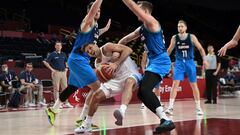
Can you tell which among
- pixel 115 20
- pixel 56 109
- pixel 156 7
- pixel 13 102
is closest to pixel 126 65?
pixel 56 109

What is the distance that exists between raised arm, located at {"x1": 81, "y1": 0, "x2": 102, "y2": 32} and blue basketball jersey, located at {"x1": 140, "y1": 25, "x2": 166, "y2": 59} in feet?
2.12

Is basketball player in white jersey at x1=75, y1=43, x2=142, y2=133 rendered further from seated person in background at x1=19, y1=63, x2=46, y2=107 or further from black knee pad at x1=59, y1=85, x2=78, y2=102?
seated person in background at x1=19, y1=63, x2=46, y2=107

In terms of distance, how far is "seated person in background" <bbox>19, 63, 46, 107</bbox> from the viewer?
11.3 metres

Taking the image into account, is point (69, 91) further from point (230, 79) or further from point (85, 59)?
point (230, 79)

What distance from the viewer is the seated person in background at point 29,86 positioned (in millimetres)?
11305

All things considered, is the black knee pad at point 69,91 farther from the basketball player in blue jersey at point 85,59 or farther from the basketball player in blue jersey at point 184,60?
the basketball player in blue jersey at point 184,60

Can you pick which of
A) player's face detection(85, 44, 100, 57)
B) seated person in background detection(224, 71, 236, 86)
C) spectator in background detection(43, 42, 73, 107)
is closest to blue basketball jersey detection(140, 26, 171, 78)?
player's face detection(85, 44, 100, 57)

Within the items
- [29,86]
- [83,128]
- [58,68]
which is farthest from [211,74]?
[83,128]

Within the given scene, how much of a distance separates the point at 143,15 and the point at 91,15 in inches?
34.0

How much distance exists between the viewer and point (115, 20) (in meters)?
26.0

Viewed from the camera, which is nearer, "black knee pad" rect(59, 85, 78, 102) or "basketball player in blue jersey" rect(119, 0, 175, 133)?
→ "basketball player in blue jersey" rect(119, 0, 175, 133)

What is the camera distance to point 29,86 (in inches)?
447

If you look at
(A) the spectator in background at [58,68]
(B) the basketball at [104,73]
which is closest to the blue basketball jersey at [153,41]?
(B) the basketball at [104,73]

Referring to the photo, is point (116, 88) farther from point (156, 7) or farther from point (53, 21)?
point (156, 7)
